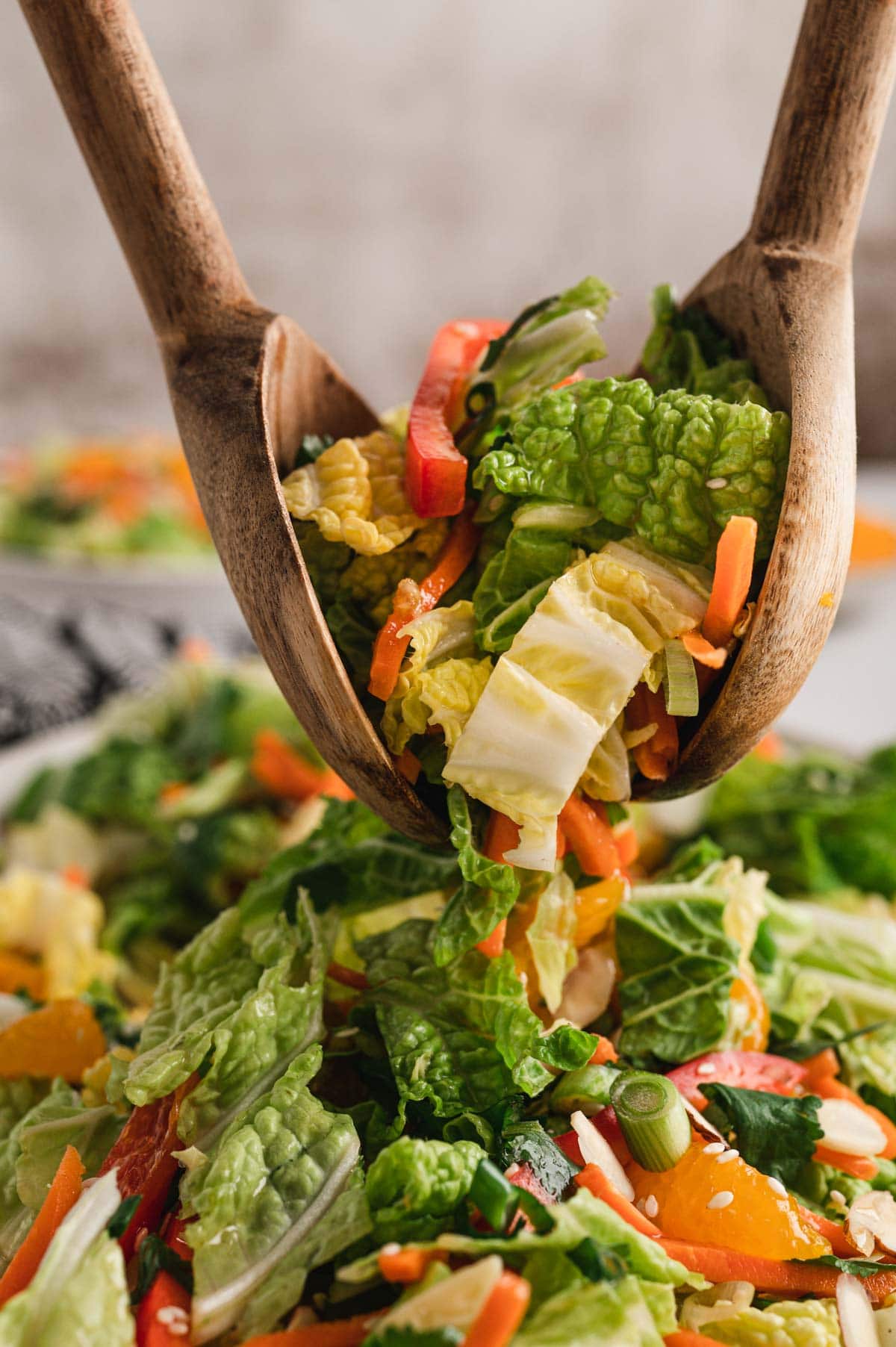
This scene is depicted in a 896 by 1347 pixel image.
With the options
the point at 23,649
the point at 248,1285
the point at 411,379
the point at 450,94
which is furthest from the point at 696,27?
the point at 248,1285

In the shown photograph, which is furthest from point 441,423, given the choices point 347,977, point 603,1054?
point 603,1054

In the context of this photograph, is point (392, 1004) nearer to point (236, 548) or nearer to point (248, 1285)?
point (248, 1285)

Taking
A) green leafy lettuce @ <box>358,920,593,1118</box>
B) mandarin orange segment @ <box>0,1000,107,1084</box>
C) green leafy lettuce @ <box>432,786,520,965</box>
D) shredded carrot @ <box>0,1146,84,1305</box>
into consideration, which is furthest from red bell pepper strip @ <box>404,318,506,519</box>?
mandarin orange segment @ <box>0,1000,107,1084</box>

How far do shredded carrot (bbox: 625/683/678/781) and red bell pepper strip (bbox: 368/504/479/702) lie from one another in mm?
338

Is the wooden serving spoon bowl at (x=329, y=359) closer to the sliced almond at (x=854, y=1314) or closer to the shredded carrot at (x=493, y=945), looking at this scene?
the shredded carrot at (x=493, y=945)

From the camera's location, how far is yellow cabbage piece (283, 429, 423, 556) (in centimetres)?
171

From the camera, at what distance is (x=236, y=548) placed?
1.67 m

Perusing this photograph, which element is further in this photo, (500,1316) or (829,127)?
(829,127)

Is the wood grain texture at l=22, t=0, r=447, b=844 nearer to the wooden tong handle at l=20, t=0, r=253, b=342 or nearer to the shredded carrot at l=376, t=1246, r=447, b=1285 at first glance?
the wooden tong handle at l=20, t=0, r=253, b=342

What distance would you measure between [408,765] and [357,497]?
423 millimetres

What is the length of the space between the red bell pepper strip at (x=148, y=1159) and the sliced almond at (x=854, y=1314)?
98 cm

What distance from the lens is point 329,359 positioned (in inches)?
79.1

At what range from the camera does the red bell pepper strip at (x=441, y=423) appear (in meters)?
1.76

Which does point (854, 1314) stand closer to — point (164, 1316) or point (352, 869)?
point (164, 1316)
